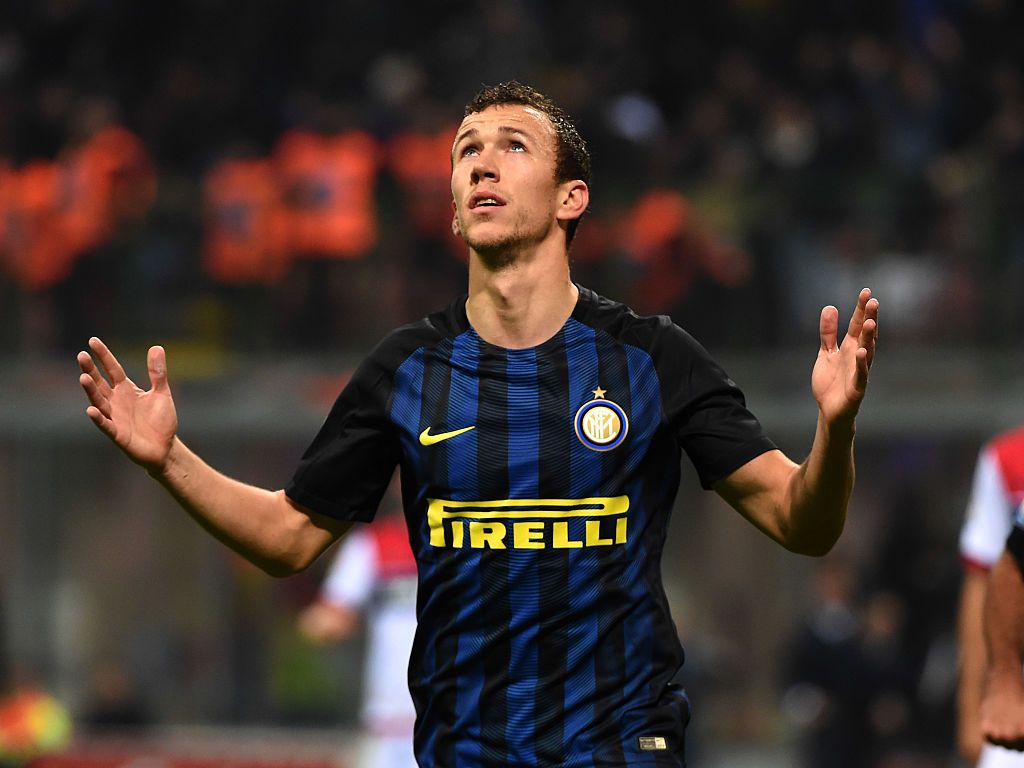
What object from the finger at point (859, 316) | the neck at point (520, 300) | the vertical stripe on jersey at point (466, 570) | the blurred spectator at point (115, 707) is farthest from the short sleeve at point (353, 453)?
the blurred spectator at point (115, 707)

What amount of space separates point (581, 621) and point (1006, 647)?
119 cm

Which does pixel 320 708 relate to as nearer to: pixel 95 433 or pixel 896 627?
pixel 95 433

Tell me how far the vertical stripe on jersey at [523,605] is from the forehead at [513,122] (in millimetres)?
621

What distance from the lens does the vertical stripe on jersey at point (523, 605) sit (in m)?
3.62

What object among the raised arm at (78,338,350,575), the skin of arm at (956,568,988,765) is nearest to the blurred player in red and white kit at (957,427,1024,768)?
the skin of arm at (956,568,988,765)

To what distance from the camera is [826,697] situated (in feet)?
34.6

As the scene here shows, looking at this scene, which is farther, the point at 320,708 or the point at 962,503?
the point at 320,708

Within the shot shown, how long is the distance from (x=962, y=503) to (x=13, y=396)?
21.4ft

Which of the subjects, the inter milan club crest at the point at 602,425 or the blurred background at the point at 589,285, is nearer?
the inter milan club crest at the point at 602,425

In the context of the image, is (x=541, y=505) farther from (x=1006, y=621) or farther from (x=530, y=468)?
(x=1006, y=621)

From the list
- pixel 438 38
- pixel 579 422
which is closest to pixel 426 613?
pixel 579 422

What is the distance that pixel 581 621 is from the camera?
3.64 meters

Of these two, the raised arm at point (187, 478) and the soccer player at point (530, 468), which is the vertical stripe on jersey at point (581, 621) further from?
the raised arm at point (187, 478)

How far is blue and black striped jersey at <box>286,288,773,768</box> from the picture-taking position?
363cm
